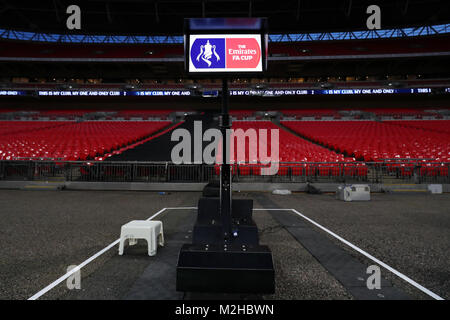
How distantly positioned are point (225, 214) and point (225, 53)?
1988 mm

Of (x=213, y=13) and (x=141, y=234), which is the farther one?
(x=213, y=13)

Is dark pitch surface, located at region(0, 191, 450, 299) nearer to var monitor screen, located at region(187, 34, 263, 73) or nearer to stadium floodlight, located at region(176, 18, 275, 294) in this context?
stadium floodlight, located at region(176, 18, 275, 294)

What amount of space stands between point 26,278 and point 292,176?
376 inches

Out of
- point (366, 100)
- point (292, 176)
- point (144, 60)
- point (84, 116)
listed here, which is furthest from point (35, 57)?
point (366, 100)

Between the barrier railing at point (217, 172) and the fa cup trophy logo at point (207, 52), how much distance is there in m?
7.81

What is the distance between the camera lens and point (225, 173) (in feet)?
9.60

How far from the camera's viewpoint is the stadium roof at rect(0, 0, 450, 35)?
70.3ft

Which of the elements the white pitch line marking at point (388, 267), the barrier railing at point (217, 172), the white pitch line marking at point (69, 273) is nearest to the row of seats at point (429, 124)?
the barrier railing at point (217, 172)

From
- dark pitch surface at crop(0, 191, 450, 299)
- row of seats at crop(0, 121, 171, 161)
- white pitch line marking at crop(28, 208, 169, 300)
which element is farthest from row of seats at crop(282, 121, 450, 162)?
row of seats at crop(0, 121, 171, 161)

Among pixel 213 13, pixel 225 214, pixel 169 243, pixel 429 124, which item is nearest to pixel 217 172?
pixel 169 243

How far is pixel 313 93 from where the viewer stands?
80.6 ft

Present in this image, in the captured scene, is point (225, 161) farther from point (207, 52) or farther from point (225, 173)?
point (207, 52)
